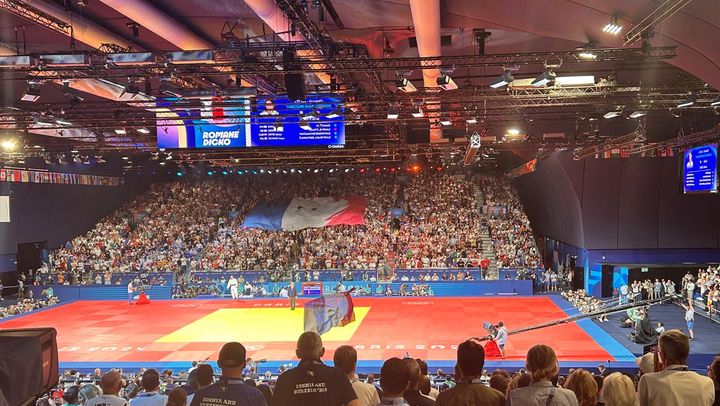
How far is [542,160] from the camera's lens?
34594 mm

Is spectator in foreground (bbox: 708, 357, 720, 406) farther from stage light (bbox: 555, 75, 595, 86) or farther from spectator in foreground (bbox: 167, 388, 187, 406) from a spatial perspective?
stage light (bbox: 555, 75, 595, 86)

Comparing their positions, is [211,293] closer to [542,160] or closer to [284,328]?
[284,328]

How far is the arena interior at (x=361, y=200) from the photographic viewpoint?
11484mm

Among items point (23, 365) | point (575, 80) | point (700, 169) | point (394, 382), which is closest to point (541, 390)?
point (394, 382)

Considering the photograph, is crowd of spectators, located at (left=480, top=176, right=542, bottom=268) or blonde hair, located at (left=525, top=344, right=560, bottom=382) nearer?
blonde hair, located at (left=525, top=344, right=560, bottom=382)

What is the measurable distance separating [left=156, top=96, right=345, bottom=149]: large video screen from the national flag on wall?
6276mm

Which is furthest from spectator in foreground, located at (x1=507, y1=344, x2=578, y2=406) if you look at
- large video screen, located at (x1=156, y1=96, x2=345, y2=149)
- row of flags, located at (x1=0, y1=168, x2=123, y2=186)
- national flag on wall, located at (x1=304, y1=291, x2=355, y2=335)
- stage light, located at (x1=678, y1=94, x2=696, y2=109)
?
row of flags, located at (x1=0, y1=168, x2=123, y2=186)

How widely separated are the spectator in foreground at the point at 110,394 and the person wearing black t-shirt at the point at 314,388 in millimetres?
2700

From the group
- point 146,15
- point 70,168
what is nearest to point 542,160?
point 146,15

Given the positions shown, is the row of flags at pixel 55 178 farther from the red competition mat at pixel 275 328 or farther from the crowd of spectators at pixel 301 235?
the red competition mat at pixel 275 328

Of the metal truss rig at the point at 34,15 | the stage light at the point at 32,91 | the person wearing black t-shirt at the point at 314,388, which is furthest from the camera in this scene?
the stage light at the point at 32,91

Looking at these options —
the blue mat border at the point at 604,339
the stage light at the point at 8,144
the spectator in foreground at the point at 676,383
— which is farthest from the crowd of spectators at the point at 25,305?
the spectator in foreground at the point at 676,383

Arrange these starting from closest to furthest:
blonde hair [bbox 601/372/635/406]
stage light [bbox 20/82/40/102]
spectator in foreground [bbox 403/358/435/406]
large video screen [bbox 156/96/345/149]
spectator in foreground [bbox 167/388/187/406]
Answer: spectator in foreground [bbox 403/358/435/406] → blonde hair [bbox 601/372/635/406] → spectator in foreground [bbox 167/388/187/406] → stage light [bbox 20/82/40/102] → large video screen [bbox 156/96/345/149]

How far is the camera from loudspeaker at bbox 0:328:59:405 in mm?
4105
